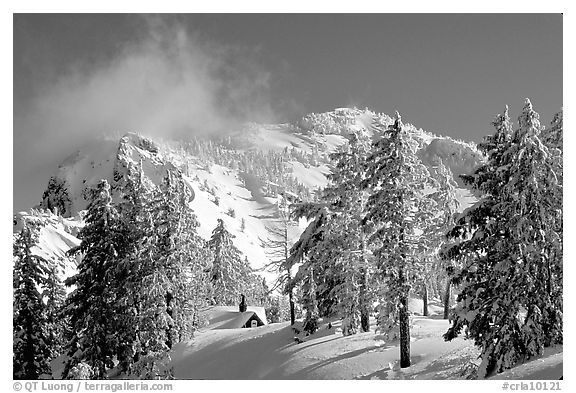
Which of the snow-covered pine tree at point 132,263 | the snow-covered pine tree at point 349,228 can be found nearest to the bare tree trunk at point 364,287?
the snow-covered pine tree at point 349,228

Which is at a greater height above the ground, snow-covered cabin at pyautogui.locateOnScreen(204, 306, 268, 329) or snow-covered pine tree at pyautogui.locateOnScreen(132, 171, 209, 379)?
snow-covered pine tree at pyautogui.locateOnScreen(132, 171, 209, 379)

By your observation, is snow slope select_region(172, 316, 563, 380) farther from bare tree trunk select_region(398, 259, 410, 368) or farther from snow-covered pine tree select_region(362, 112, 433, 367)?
snow-covered pine tree select_region(362, 112, 433, 367)

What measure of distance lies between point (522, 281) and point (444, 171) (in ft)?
84.8

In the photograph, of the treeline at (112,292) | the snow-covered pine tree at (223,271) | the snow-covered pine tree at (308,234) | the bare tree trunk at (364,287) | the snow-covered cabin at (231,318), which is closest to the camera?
the treeline at (112,292)

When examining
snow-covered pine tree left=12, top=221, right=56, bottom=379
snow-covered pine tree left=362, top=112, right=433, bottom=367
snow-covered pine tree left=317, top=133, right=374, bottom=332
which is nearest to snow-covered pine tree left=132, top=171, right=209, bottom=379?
snow-covered pine tree left=12, top=221, right=56, bottom=379

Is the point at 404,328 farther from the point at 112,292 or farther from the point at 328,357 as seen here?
the point at 112,292

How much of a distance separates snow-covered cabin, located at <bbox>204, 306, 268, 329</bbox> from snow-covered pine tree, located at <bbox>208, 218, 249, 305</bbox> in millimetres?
7159

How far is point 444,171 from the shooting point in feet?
142

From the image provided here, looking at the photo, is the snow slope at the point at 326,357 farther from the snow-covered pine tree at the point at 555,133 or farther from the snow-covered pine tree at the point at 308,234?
Answer: the snow-covered pine tree at the point at 555,133

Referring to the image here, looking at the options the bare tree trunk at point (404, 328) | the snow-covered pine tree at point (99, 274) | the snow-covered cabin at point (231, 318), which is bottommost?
the snow-covered cabin at point (231, 318)

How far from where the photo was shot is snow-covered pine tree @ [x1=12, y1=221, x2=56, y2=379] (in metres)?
26.8

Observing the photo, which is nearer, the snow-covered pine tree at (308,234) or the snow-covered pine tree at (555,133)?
the snow-covered pine tree at (555,133)

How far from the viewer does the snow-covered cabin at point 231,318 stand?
52.3 metres

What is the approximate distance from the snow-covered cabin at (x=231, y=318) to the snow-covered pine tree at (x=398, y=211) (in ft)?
98.7
